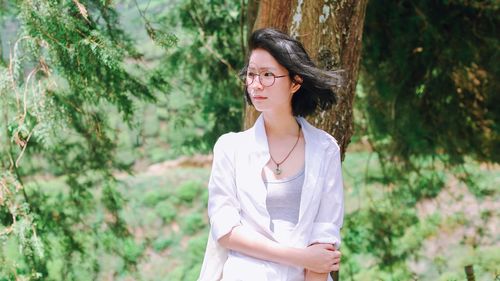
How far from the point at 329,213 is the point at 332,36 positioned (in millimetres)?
1113

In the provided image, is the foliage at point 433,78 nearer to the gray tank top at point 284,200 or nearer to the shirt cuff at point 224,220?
the gray tank top at point 284,200

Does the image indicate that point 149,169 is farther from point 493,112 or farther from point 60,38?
point 60,38

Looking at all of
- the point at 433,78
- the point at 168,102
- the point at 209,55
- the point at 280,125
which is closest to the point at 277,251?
the point at 280,125

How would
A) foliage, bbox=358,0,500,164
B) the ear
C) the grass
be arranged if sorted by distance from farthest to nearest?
the grass
foliage, bbox=358,0,500,164
the ear

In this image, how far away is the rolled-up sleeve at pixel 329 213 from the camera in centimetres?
251

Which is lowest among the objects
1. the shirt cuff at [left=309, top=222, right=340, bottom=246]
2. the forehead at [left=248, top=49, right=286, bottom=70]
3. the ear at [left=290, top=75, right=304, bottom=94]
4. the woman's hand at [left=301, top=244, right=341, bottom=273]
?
the woman's hand at [left=301, top=244, right=341, bottom=273]

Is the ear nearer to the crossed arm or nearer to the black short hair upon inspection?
the black short hair

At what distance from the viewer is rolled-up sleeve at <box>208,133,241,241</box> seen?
8.16ft

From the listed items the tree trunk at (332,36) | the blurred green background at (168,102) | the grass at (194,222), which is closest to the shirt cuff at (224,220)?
the tree trunk at (332,36)

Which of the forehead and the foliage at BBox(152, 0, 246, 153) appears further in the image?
the foliage at BBox(152, 0, 246, 153)

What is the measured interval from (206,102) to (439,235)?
567 cm

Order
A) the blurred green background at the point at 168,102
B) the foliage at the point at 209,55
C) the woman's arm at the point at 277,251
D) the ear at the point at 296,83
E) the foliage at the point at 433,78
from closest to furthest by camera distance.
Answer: the woman's arm at the point at 277,251
the ear at the point at 296,83
the blurred green background at the point at 168,102
the foliage at the point at 209,55
the foliage at the point at 433,78

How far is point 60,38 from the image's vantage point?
352cm

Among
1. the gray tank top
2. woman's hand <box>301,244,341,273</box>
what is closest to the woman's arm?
woman's hand <box>301,244,341,273</box>
